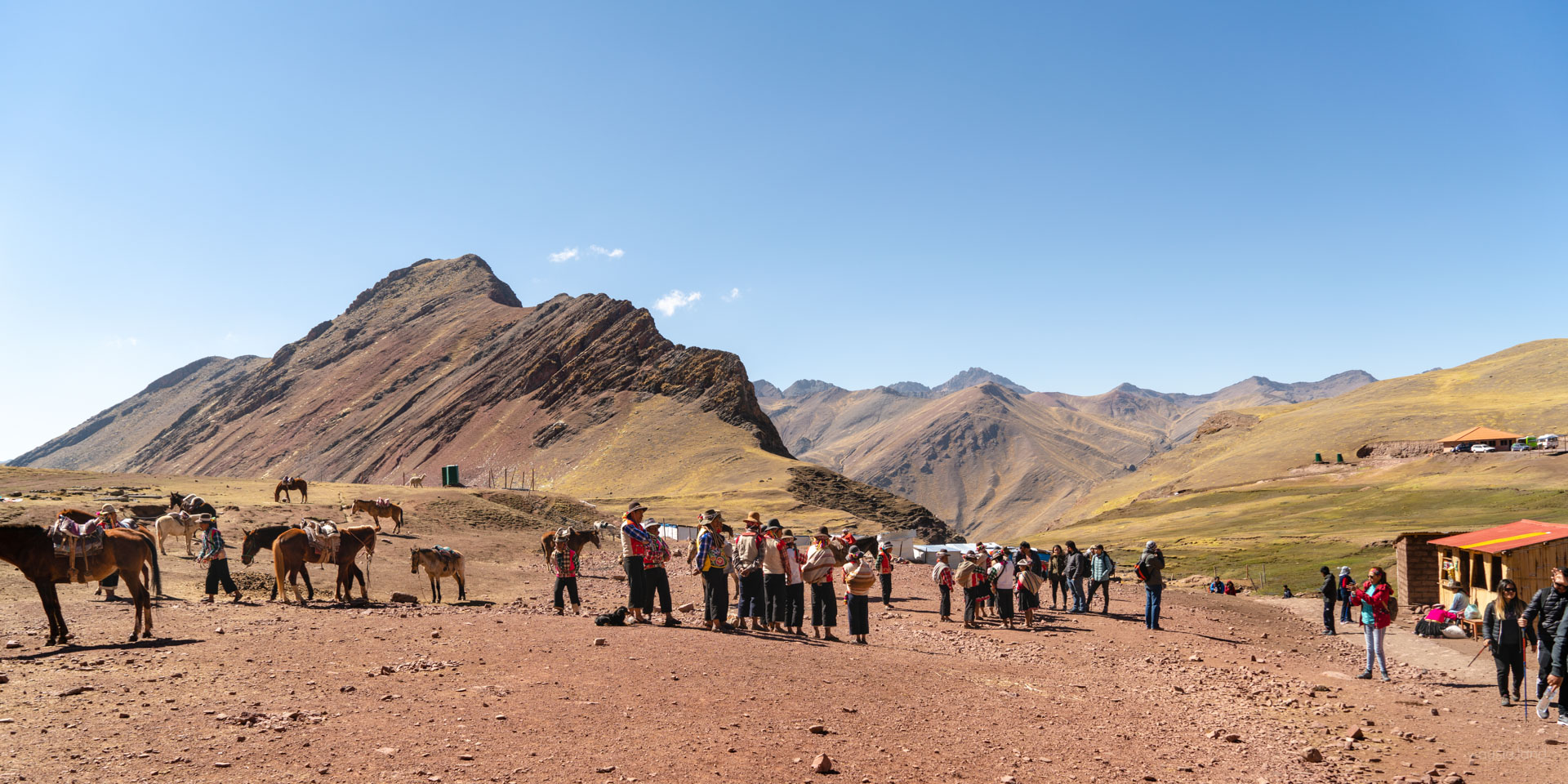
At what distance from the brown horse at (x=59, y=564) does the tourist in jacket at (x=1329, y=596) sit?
2197cm

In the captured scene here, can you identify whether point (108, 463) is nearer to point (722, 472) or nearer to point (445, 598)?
point (722, 472)

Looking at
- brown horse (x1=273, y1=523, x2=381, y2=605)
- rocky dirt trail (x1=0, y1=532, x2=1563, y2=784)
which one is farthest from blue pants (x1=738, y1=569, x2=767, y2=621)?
brown horse (x1=273, y1=523, x2=381, y2=605)

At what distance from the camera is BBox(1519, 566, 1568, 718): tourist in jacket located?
10.4 meters

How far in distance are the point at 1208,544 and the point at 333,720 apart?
2167 inches

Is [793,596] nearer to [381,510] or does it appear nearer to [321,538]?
[321,538]

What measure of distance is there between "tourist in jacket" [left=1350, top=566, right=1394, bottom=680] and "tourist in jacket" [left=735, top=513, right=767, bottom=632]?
10.1 meters

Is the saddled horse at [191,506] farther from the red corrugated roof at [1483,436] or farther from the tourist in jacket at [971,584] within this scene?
the red corrugated roof at [1483,436]

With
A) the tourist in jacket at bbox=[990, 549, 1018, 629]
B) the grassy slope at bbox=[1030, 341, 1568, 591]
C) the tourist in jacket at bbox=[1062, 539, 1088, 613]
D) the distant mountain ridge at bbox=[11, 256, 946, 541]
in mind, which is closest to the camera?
the tourist in jacket at bbox=[990, 549, 1018, 629]

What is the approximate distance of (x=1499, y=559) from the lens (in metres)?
18.3

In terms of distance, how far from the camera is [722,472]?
8831cm

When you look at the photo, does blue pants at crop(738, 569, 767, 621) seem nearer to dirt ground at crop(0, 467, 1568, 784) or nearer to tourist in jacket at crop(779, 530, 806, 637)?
tourist in jacket at crop(779, 530, 806, 637)

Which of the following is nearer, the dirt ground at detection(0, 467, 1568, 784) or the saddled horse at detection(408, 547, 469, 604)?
the dirt ground at detection(0, 467, 1568, 784)

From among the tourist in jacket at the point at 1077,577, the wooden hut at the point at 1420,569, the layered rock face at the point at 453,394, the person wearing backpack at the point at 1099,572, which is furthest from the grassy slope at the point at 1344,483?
the layered rock face at the point at 453,394

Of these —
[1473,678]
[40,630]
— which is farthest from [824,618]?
[40,630]
